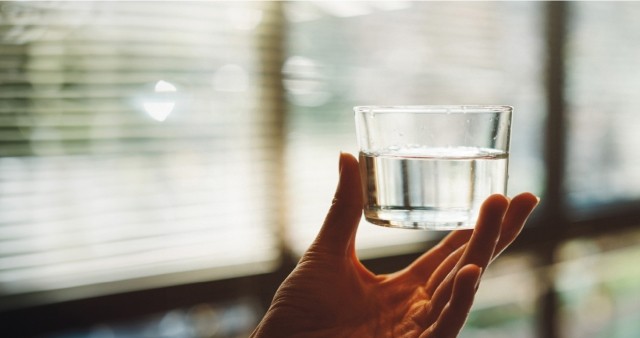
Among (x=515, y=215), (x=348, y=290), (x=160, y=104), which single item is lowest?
(x=348, y=290)

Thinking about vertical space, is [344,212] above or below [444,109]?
below

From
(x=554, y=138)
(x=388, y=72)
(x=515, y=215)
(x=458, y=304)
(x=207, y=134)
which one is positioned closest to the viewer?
(x=458, y=304)

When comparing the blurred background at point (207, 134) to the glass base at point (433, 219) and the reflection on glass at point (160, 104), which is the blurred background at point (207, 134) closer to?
the reflection on glass at point (160, 104)

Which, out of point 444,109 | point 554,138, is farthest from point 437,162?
point 554,138

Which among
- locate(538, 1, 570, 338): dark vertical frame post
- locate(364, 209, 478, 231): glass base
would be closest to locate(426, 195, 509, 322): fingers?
locate(364, 209, 478, 231): glass base

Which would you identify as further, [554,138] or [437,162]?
[554,138]

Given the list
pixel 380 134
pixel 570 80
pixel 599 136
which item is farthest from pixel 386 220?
pixel 599 136

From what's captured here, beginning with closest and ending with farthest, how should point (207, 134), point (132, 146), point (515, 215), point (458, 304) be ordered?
point (458, 304) < point (515, 215) < point (132, 146) < point (207, 134)

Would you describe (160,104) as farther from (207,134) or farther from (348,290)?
(348,290)
